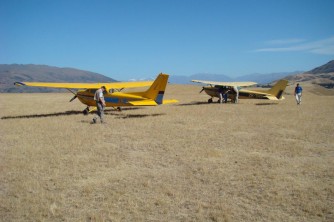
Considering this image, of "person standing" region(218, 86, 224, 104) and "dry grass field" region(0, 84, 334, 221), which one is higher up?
"person standing" region(218, 86, 224, 104)

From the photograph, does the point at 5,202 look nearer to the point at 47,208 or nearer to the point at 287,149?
the point at 47,208

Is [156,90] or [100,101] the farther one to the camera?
[156,90]

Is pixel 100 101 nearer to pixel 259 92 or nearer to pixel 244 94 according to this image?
pixel 244 94

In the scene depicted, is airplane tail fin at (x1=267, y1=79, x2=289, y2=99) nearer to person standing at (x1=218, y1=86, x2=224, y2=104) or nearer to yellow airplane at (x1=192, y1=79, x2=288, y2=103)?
yellow airplane at (x1=192, y1=79, x2=288, y2=103)

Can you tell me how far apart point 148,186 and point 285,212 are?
3.35 m

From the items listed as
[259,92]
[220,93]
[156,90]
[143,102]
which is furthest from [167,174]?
[259,92]

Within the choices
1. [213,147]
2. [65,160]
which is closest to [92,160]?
[65,160]

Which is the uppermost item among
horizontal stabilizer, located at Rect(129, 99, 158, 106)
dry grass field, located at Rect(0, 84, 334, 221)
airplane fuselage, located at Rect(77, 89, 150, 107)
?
airplane fuselage, located at Rect(77, 89, 150, 107)

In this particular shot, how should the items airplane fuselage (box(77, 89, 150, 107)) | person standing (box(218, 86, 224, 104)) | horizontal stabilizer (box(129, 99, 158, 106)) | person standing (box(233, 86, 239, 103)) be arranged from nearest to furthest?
horizontal stabilizer (box(129, 99, 158, 106))
airplane fuselage (box(77, 89, 150, 107))
person standing (box(233, 86, 239, 103))
person standing (box(218, 86, 224, 104))

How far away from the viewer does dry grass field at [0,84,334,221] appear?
651cm

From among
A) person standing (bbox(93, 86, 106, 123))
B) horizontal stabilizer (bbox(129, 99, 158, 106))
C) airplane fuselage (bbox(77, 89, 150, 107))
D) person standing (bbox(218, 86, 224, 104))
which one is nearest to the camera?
person standing (bbox(93, 86, 106, 123))

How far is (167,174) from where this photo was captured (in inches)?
346

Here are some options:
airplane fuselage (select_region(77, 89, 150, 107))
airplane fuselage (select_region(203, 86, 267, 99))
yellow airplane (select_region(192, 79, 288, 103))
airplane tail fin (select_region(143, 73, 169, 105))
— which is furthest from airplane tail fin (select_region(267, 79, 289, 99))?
airplane fuselage (select_region(77, 89, 150, 107))

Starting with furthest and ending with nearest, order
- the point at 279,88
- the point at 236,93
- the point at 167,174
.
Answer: the point at 236,93, the point at 279,88, the point at 167,174
